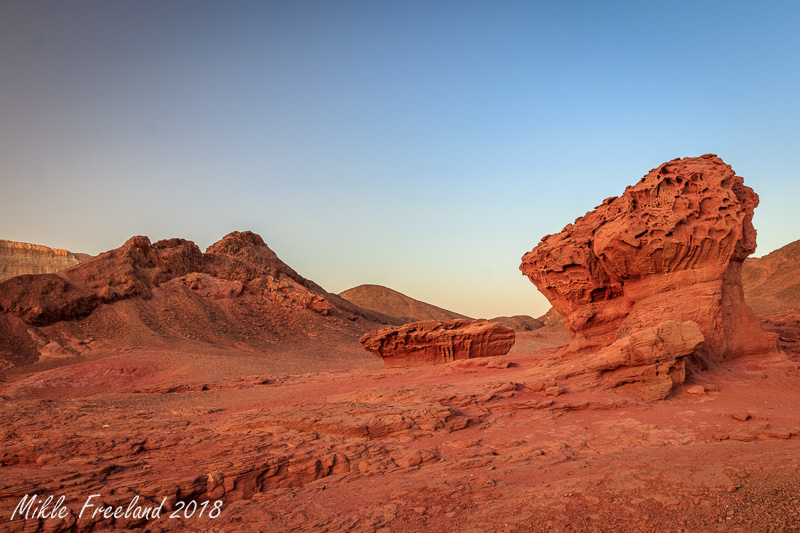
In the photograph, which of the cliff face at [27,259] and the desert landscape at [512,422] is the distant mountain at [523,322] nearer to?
the desert landscape at [512,422]

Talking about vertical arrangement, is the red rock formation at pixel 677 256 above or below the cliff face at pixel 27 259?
below

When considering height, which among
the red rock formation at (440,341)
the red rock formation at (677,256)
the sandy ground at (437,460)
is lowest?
the sandy ground at (437,460)

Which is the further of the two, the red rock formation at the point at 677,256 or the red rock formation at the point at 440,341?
the red rock formation at the point at 440,341

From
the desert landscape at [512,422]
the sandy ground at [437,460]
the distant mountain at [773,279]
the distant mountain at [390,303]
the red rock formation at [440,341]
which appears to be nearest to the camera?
the sandy ground at [437,460]

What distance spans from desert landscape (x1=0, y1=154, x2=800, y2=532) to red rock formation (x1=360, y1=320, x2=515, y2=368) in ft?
0.24

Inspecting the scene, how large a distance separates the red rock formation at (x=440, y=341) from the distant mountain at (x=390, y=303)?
4510 cm

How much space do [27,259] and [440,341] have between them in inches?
2534

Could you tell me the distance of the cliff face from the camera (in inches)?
2298

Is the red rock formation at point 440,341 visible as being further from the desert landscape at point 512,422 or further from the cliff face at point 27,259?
the cliff face at point 27,259

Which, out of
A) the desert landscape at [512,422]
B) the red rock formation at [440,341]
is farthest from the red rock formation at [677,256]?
the red rock formation at [440,341]

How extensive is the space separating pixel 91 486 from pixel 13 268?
68.7m

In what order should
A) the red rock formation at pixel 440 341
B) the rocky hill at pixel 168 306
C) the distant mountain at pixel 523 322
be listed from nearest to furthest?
1. the red rock formation at pixel 440 341
2. the rocky hill at pixel 168 306
3. the distant mountain at pixel 523 322

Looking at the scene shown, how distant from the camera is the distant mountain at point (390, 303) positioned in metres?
68.2

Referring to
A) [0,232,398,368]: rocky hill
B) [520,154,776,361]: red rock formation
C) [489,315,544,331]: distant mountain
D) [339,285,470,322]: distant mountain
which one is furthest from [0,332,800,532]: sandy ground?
[339,285,470,322]: distant mountain
